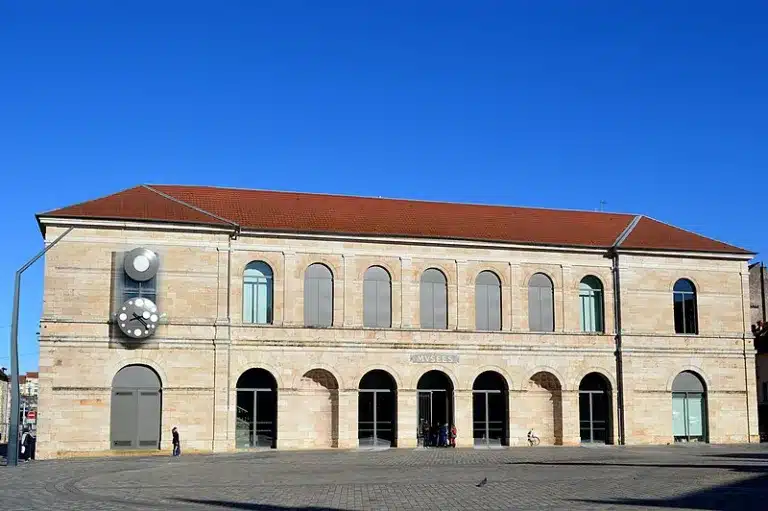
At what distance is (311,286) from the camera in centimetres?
4372

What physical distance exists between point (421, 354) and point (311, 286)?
5932mm

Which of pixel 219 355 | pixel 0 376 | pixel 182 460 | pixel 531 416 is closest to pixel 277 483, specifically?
pixel 182 460

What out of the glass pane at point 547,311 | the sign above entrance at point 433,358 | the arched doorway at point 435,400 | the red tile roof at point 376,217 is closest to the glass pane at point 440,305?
the sign above entrance at point 433,358

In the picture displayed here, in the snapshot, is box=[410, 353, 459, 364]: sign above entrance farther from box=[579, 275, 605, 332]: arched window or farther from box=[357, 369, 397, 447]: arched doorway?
box=[579, 275, 605, 332]: arched window

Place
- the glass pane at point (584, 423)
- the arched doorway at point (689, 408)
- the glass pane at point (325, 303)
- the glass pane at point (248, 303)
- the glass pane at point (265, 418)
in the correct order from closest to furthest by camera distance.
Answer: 1. the glass pane at point (265, 418)
2. the glass pane at point (248, 303)
3. the glass pane at point (325, 303)
4. the glass pane at point (584, 423)
5. the arched doorway at point (689, 408)

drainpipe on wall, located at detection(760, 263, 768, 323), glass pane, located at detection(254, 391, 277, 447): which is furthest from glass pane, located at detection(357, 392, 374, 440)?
drainpipe on wall, located at detection(760, 263, 768, 323)

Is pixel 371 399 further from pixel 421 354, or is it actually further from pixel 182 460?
pixel 182 460

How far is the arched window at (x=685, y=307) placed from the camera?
47.8 meters

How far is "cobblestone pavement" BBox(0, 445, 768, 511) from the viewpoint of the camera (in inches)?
879

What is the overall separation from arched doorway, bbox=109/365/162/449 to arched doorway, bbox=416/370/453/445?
12118mm

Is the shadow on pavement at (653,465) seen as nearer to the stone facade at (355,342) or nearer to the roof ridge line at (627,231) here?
the stone facade at (355,342)

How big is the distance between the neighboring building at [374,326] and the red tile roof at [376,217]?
0.16 meters

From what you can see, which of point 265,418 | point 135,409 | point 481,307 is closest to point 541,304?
point 481,307

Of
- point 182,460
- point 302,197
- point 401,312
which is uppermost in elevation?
point 302,197
